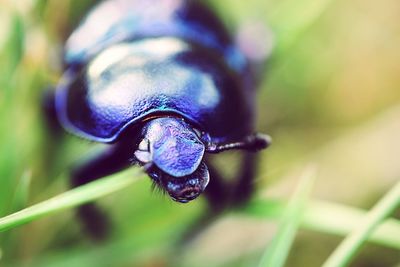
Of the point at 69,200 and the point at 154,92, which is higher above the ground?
the point at 154,92

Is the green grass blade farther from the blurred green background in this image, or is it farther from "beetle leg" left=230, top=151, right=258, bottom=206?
"beetle leg" left=230, top=151, right=258, bottom=206

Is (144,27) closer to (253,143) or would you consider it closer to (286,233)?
(253,143)

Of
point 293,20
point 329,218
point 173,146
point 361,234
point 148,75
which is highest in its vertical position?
point 293,20

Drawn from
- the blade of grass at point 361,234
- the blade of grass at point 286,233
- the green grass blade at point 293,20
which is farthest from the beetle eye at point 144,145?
the green grass blade at point 293,20

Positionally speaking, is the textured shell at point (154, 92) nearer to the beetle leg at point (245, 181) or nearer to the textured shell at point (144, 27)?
the textured shell at point (144, 27)

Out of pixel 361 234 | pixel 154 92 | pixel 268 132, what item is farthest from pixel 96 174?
pixel 268 132

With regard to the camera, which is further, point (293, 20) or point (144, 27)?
point (293, 20)

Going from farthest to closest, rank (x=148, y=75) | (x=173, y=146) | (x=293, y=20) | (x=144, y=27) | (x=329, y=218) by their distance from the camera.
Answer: (x=293, y=20) < (x=144, y=27) < (x=329, y=218) < (x=148, y=75) < (x=173, y=146)
